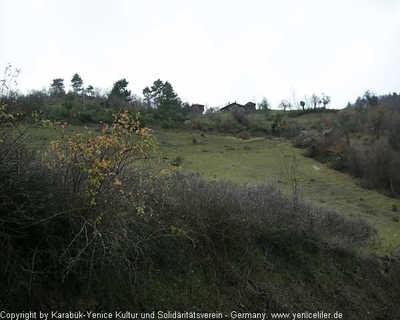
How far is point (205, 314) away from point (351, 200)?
2552 centimetres

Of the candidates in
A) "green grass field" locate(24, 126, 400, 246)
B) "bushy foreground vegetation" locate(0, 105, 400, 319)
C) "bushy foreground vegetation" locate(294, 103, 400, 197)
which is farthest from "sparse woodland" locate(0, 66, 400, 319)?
"bushy foreground vegetation" locate(294, 103, 400, 197)

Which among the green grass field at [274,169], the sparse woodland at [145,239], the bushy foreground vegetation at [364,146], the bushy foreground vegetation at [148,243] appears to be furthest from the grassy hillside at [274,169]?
the bushy foreground vegetation at [148,243]

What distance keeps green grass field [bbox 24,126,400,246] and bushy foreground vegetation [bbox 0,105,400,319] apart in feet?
35.1

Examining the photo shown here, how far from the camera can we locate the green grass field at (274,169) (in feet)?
83.9

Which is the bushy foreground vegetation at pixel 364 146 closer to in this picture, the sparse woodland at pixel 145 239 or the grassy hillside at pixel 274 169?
the grassy hillside at pixel 274 169

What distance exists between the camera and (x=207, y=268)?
7.91 meters

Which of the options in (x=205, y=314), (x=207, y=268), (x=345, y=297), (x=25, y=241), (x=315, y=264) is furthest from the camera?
(x=315, y=264)

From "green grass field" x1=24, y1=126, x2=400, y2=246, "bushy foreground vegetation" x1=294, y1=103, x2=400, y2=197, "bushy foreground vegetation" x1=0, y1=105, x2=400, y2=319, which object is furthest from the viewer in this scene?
"bushy foreground vegetation" x1=294, y1=103, x2=400, y2=197

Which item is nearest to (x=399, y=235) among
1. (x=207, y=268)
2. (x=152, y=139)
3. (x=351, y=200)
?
(x=351, y=200)

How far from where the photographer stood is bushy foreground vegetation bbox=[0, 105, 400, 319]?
5.41m

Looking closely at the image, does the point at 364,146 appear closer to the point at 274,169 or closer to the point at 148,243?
the point at 274,169

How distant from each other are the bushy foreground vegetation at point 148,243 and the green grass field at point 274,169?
1069 centimetres

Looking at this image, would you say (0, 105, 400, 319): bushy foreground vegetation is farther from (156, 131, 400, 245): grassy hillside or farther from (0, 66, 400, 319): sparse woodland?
(156, 131, 400, 245): grassy hillside

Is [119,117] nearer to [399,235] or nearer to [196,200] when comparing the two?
[196,200]
